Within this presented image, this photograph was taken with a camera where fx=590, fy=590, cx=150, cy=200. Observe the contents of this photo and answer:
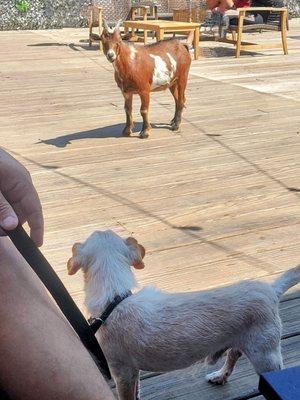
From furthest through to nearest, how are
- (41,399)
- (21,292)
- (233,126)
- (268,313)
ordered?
(233,126), (268,313), (21,292), (41,399)

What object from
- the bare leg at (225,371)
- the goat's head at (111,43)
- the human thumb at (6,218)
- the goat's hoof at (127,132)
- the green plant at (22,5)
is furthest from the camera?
the green plant at (22,5)

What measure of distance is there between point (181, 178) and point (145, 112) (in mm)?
1091

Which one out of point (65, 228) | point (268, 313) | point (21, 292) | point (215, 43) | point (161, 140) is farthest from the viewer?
point (215, 43)

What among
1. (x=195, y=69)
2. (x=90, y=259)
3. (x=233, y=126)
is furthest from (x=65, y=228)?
(x=195, y=69)

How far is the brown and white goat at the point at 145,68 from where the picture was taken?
487cm

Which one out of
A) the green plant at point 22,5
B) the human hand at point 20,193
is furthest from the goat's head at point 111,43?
the green plant at point 22,5

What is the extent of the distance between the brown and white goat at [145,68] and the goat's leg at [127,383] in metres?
3.33

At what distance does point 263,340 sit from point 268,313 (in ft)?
0.29

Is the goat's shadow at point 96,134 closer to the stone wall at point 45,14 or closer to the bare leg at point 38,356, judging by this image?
the bare leg at point 38,356

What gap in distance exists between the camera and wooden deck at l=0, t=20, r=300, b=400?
2.87 meters

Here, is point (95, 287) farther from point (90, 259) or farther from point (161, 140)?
point (161, 140)

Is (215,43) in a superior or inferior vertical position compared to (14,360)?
inferior

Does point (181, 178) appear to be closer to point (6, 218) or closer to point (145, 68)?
point (145, 68)

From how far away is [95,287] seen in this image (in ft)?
6.49
